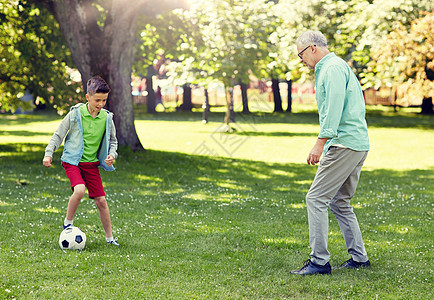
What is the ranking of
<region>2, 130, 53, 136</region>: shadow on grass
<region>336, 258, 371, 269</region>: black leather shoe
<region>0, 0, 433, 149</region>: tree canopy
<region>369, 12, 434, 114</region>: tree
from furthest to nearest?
<region>369, 12, 434, 114</region>: tree, <region>2, 130, 53, 136</region>: shadow on grass, <region>0, 0, 433, 149</region>: tree canopy, <region>336, 258, 371, 269</region>: black leather shoe

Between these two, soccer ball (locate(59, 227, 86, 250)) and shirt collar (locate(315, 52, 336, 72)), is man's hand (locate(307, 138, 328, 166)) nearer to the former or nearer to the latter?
shirt collar (locate(315, 52, 336, 72))

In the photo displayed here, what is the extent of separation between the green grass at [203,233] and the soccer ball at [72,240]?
153 millimetres

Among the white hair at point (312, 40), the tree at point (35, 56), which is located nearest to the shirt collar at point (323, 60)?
the white hair at point (312, 40)

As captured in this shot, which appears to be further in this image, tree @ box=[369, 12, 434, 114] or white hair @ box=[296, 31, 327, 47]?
tree @ box=[369, 12, 434, 114]

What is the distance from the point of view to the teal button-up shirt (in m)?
5.02

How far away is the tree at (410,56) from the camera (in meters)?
26.1

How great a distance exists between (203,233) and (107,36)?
33.5ft

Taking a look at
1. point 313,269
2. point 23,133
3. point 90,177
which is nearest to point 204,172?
point 90,177

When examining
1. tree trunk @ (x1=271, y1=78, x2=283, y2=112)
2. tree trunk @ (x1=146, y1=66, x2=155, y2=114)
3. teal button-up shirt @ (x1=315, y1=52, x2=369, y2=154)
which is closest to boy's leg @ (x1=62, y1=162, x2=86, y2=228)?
teal button-up shirt @ (x1=315, y1=52, x2=369, y2=154)

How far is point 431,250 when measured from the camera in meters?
6.58

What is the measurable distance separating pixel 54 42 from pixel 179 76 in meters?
7.47

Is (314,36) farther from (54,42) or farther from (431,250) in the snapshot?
(54,42)

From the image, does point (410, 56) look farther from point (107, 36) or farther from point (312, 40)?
point (312, 40)

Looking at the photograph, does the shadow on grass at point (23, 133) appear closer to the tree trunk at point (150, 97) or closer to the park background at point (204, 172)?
the park background at point (204, 172)
